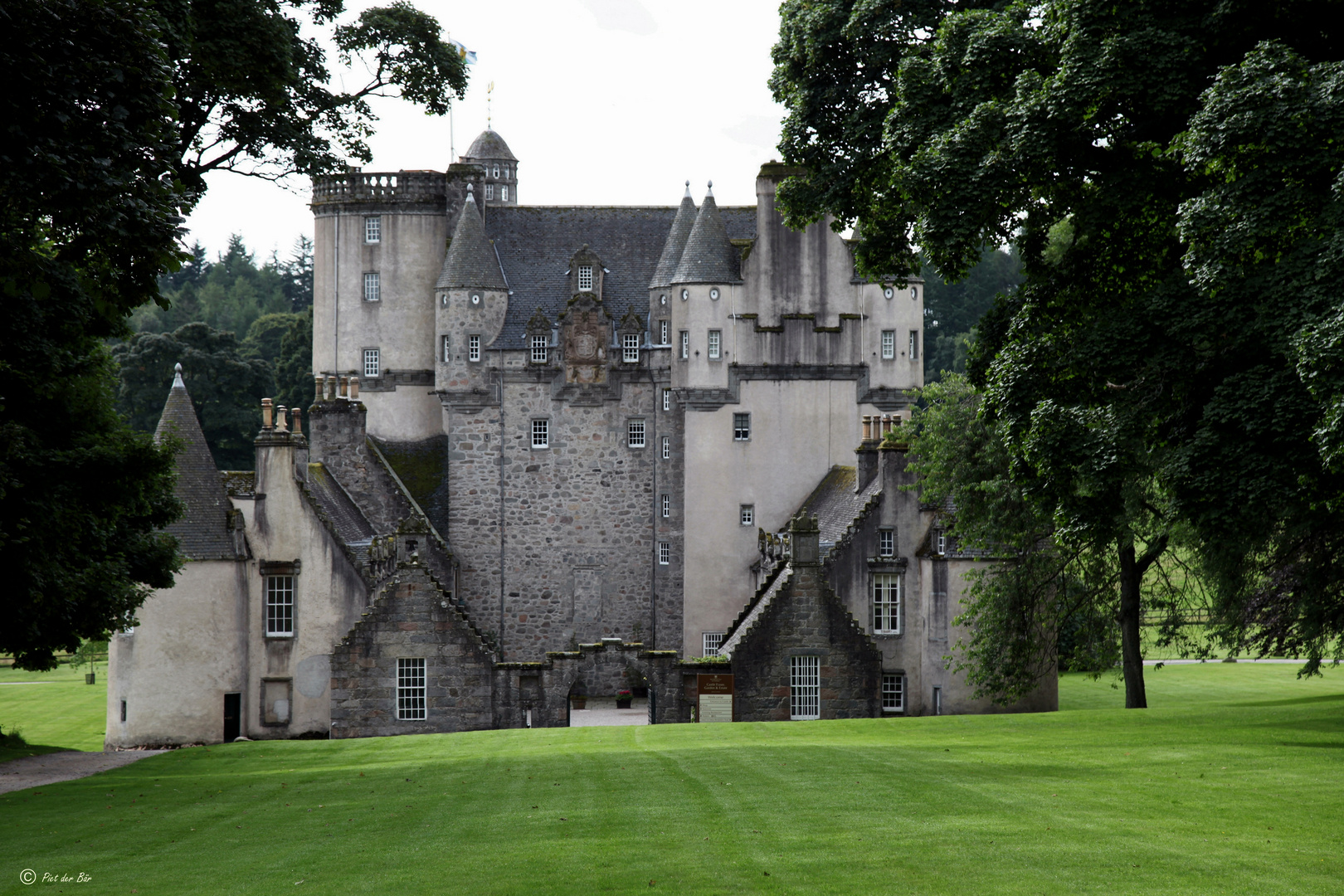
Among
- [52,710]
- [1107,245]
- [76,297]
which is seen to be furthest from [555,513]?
[1107,245]

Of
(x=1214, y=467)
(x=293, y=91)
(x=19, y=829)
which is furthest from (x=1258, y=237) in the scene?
(x=293, y=91)

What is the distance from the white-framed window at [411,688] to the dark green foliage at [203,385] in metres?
45.6

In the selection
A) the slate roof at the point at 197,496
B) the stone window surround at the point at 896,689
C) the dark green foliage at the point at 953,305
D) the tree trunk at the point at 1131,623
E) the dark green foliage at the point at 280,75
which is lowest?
the stone window surround at the point at 896,689

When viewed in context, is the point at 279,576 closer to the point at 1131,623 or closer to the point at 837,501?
the point at 837,501

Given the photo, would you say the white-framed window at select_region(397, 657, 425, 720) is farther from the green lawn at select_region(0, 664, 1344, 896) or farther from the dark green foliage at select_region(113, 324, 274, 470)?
the dark green foliage at select_region(113, 324, 274, 470)

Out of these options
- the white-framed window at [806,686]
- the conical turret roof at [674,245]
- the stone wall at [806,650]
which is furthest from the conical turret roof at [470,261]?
Result: the white-framed window at [806,686]

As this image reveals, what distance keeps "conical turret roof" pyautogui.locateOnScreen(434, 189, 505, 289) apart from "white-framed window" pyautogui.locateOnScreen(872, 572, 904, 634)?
20738 mm

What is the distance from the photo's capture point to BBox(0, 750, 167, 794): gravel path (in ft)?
73.8

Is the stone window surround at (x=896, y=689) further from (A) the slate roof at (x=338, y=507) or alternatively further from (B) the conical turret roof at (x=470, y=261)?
(B) the conical turret roof at (x=470, y=261)

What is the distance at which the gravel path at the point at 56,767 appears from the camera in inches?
886

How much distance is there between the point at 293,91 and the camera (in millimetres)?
26781

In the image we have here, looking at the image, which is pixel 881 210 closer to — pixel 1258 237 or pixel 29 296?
pixel 1258 237

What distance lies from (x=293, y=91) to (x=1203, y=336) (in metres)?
17.7

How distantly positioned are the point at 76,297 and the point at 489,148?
64.7 meters
